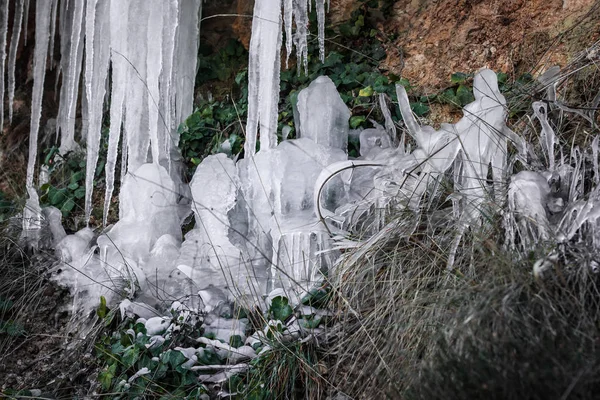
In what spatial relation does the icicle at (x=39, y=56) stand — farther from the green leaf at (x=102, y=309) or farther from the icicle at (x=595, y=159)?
the icicle at (x=595, y=159)

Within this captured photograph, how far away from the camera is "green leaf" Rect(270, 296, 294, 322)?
7.52 feet

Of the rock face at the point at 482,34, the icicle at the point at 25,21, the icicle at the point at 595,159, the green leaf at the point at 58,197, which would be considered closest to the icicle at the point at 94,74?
the green leaf at the point at 58,197

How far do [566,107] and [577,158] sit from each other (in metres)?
0.22

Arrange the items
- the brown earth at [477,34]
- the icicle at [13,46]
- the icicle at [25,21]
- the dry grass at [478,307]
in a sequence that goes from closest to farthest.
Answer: the dry grass at [478,307] → the brown earth at [477,34] → the icicle at [13,46] → the icicle at [25,21]

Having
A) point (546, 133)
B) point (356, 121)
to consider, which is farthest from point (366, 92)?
point (546, 133)

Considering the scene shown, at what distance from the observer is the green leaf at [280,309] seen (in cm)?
229

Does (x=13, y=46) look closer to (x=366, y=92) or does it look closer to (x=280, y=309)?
(x=366, y=92)

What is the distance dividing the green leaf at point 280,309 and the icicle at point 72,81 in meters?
1.69

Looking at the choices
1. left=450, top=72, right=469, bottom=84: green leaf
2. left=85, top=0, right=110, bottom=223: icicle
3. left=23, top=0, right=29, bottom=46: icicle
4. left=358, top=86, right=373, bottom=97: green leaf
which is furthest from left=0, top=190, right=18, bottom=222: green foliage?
left=450, top=72, right=469, bottom=84: green leaf

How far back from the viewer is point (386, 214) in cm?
229

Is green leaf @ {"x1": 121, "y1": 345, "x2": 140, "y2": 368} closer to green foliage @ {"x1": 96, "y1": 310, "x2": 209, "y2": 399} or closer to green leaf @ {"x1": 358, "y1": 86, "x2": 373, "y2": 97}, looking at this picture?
green foliage @ {"x1": 96, "y1": 310, "x2": 209, "y2": 399}

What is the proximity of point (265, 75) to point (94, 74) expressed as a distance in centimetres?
111

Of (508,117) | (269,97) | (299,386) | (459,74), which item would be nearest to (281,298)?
(299,386)

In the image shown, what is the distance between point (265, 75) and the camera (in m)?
2.83
